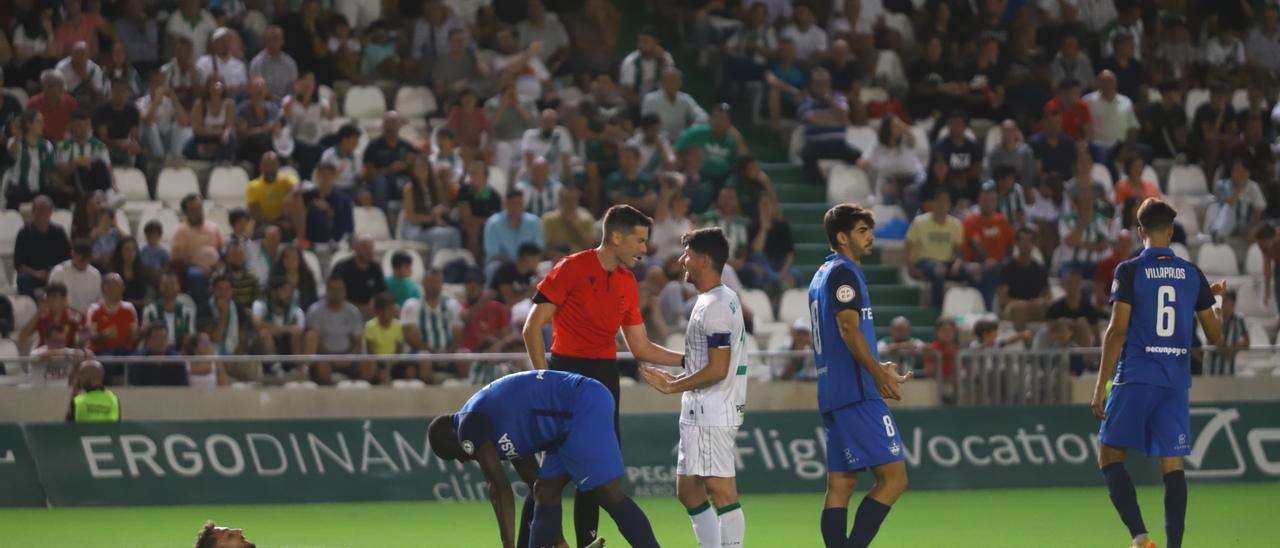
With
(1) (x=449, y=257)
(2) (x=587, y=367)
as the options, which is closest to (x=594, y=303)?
(2) (x=587, y=367)

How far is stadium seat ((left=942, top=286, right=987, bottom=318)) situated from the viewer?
20562 mm

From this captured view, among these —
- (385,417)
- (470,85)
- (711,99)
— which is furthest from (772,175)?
(385,417)

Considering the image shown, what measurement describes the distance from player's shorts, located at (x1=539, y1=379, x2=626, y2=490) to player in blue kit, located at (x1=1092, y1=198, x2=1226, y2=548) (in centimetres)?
298

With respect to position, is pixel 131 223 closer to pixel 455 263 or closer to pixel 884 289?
pixel 455 263

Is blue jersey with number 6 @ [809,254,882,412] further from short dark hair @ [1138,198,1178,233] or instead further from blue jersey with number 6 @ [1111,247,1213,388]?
short dark hair @ [1138,198,1178,233]

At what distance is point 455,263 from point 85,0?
5.48m

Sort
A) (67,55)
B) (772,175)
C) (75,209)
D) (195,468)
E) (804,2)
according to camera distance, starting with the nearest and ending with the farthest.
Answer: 1. (195,468)
2. (75,209)
3. (67,55)
4. (772,175)
5. (804,2)

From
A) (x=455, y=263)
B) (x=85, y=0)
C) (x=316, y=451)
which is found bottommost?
(x=316, y=451)

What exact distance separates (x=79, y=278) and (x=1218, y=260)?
42.0 feet

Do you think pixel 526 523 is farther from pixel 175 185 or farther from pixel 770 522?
pixel 175 185

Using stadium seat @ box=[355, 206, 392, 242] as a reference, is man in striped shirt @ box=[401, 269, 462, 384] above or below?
below

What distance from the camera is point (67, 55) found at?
20891mm

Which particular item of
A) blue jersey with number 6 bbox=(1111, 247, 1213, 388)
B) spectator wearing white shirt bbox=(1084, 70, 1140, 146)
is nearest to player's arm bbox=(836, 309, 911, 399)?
blue jersey with number 6 bbox=(1111, 247, 1213, 388)

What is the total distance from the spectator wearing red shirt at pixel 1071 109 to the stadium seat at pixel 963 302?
384 centimetres
